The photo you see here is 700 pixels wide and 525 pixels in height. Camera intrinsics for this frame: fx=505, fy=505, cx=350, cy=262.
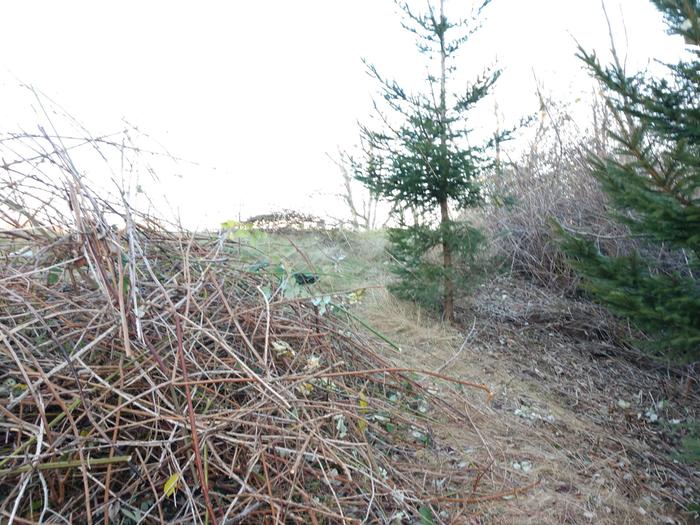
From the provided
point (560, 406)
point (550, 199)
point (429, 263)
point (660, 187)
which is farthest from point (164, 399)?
point (550, 199)

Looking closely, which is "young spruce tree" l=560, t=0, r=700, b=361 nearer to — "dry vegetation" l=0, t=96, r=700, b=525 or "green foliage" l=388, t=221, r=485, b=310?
"dry vegetation" l=0, t=96, r=700, b=525

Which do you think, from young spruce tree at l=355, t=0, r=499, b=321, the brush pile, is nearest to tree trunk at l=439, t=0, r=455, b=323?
young spruce tree at l=355, t=0, r=499, b=321

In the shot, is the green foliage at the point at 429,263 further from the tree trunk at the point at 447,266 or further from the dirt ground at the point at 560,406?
the dirt ground at the point at 560,406

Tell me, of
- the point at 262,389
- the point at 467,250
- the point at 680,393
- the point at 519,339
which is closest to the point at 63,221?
the point at 262,389

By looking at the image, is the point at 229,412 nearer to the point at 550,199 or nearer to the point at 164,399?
the point at 164,399

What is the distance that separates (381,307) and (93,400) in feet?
11.9

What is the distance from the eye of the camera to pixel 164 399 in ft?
5.69

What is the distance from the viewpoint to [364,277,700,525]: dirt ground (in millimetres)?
2711

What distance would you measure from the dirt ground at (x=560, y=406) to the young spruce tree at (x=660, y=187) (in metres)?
0.88

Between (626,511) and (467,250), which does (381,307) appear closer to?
(467,250)

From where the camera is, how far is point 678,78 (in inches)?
116

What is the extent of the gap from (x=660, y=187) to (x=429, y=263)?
2611mm

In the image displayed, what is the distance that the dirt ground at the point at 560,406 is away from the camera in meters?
2.71

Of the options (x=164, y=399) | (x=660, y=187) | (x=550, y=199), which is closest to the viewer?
(x=164, y=399)
